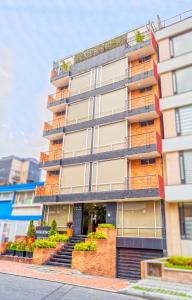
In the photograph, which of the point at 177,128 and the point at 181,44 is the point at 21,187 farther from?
the point at 181,44

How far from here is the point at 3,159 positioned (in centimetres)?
10000

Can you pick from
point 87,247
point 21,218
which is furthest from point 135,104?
point 21,218

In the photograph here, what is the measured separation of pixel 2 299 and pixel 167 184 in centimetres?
1327

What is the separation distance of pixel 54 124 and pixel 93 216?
11.0m

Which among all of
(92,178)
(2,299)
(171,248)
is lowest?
(2,299)

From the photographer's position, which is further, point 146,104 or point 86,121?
point 86,121

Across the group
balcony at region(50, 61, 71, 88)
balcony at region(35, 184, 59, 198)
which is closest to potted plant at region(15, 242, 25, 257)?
balcony at region(35, 184, 59, 198)

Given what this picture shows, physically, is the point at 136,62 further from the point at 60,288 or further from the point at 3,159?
the point at 3,159

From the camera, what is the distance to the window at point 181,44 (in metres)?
21.2

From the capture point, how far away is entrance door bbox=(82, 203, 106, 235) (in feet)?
75.3

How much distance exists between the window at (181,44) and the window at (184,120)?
5.43 meters

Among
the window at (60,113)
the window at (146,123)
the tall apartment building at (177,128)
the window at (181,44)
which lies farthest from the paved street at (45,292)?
the window at (181,44)

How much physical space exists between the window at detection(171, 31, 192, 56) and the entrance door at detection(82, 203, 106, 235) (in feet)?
50.5

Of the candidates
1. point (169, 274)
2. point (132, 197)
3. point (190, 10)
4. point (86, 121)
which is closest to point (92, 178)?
point (132, 197)
